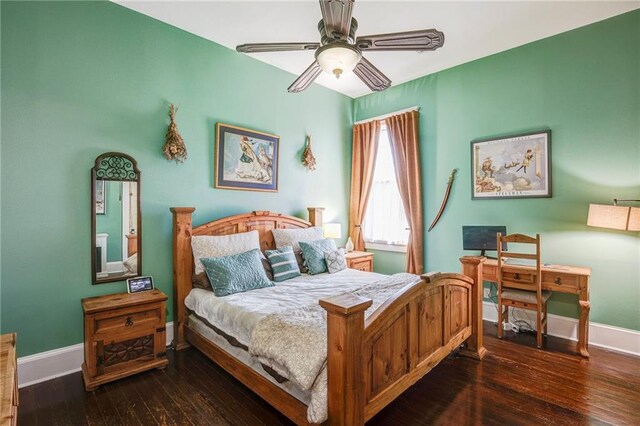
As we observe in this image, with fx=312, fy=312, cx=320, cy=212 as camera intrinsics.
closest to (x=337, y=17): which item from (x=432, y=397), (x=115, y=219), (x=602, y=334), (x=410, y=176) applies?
(x=115, y=219)

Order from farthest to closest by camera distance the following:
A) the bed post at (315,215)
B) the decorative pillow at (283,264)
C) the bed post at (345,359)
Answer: the bed post at (315,215) < the decorative pillow at (283,264) < the bed post at (345,359)

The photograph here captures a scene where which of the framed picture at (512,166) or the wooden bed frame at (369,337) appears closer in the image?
the wooden bed frame at (369,337)

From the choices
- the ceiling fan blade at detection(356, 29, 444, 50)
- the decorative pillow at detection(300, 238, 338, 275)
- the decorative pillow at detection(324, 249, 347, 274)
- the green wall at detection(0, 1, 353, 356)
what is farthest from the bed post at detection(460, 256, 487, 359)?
the green wall at detection(0, 1, 353, 356)

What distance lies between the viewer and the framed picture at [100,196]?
275 centimetres

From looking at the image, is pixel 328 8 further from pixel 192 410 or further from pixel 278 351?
pixel 192 410

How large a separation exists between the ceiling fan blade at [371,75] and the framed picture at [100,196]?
2.41 metres

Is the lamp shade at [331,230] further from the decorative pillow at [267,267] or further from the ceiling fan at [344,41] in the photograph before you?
the ceiling fan at [344,41]

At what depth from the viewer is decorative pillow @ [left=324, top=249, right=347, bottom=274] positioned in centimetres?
363

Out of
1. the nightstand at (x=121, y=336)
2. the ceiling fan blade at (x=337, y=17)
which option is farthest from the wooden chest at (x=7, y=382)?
the ceiling fan blade at (x=337, y=17)

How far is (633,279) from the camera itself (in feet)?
9.85

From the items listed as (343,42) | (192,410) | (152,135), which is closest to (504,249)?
(343,42)

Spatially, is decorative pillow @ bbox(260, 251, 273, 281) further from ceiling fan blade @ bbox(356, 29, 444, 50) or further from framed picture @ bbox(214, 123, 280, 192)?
ceiling fan blade @ bbox(356, 29, 444, 50)

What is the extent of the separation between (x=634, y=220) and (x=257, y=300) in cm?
336

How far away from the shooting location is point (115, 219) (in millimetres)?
2838
